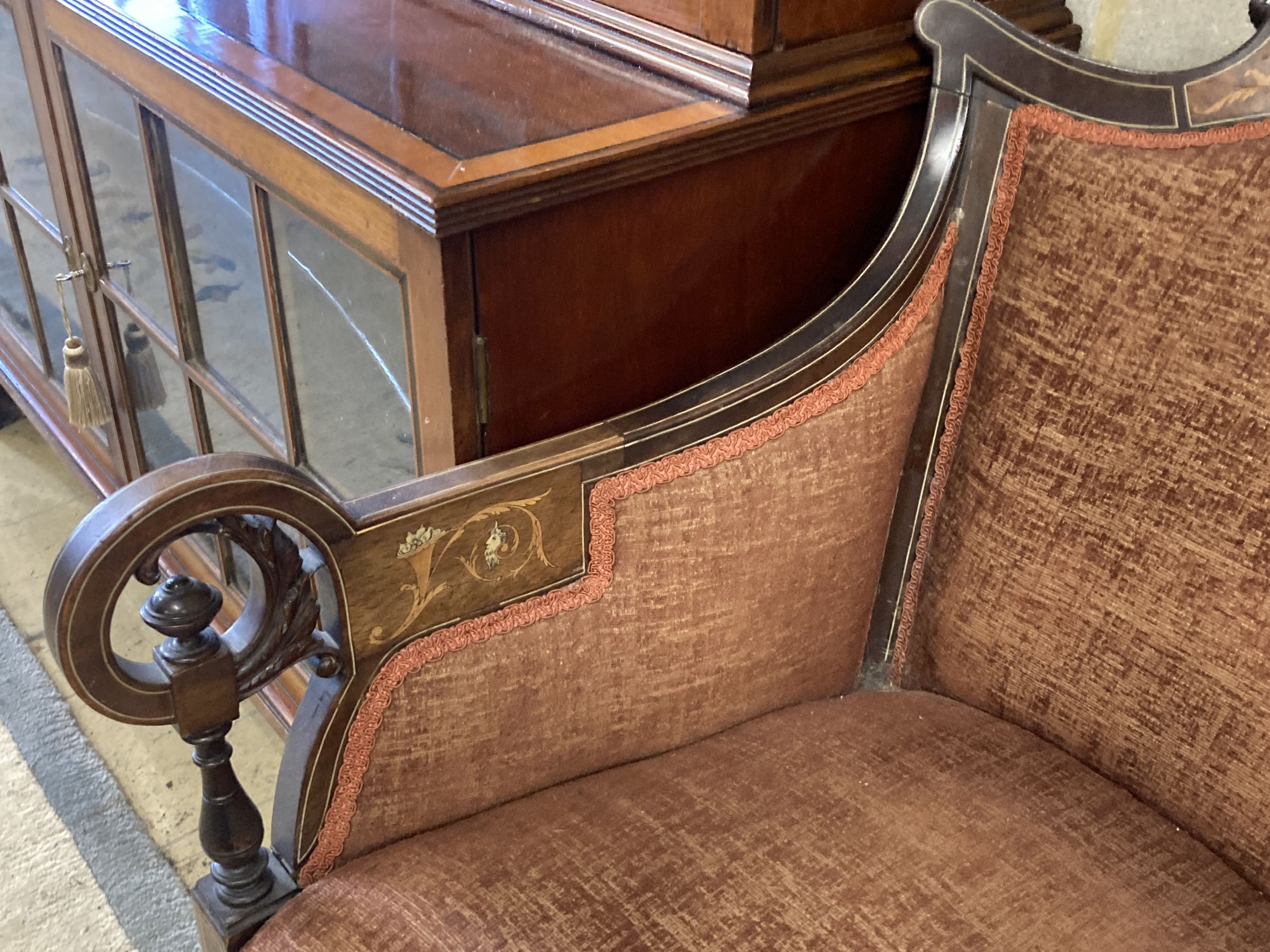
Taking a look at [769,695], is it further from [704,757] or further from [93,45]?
[93,45]

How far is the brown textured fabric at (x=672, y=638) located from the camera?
72 centimetres

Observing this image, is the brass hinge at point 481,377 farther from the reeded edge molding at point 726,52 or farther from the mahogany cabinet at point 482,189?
the reeded edge molding at point 726,52

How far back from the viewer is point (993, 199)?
2.54 ft

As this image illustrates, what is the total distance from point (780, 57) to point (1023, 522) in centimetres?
34

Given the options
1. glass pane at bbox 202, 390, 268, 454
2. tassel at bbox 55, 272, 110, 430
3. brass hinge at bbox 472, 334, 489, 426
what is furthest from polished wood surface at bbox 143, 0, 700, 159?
tassel at bbox 55, 272, 110, 430

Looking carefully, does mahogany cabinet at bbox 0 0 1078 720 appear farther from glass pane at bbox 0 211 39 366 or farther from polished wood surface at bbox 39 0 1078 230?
glass pane at bbox 0 211 39 366

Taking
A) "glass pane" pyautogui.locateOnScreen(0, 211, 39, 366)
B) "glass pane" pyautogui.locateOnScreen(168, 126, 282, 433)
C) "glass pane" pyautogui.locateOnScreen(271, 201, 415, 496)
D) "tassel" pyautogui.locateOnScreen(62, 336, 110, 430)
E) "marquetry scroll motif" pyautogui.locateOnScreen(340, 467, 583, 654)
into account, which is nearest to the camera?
"marquetry scroll motif" pyautogui.locateOnScreen(340, 467, 583, 654)

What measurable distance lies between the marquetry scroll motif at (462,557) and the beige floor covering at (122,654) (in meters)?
0.61

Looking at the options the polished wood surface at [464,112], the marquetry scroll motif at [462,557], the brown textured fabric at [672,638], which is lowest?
the brown textured fabric at [672,638]

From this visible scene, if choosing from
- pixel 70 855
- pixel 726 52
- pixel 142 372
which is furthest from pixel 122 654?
pixel 726 52

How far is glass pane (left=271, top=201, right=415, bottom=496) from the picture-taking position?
0.79 m

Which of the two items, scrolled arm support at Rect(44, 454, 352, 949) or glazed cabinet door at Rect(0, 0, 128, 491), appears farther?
glazed cabinet door at Rect(0, 0, 128, 491)

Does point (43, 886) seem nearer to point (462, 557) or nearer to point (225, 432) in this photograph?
point (225, 432)

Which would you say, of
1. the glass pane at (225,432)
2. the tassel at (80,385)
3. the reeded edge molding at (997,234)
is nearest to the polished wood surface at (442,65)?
the reeded edge molding at (997,234)
